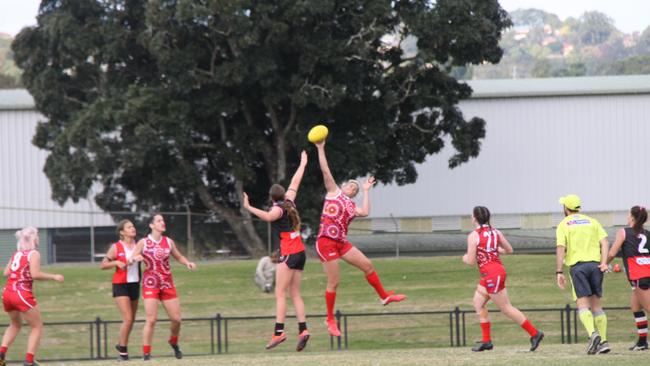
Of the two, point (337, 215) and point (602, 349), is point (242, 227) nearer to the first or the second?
point (337, 215)

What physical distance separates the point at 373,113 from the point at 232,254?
6600mm

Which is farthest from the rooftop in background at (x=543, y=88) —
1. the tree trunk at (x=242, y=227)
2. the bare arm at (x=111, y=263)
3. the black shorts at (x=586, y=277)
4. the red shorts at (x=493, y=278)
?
the black shorts at (x=586, y=277)

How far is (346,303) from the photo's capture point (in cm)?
3359

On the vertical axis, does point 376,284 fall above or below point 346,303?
above

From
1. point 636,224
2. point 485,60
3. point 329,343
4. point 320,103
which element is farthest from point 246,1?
point 636,224

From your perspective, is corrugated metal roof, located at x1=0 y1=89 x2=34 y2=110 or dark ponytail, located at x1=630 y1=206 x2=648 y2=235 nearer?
dark ponytail, located at x1=630 y1=206 x2=648 y2=235

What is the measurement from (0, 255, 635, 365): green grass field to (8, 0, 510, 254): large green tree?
3.53m

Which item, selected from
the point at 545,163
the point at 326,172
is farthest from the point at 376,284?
the point at 545,163

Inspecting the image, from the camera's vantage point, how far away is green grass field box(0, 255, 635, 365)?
2853 cm

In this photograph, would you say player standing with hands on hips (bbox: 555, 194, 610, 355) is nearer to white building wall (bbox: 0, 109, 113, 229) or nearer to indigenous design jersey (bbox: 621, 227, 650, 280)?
indigenous design jersey (bbox: 621, 227, 650, 280)

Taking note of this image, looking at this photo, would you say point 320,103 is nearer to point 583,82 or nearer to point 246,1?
point 246,1

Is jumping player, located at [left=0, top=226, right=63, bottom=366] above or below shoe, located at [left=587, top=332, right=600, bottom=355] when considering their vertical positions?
above

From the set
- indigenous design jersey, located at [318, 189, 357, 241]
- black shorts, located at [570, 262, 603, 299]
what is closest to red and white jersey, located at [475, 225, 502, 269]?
black shorts, located at [570, 262, 603, 299]

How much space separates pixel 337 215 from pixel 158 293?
10.3 ft
